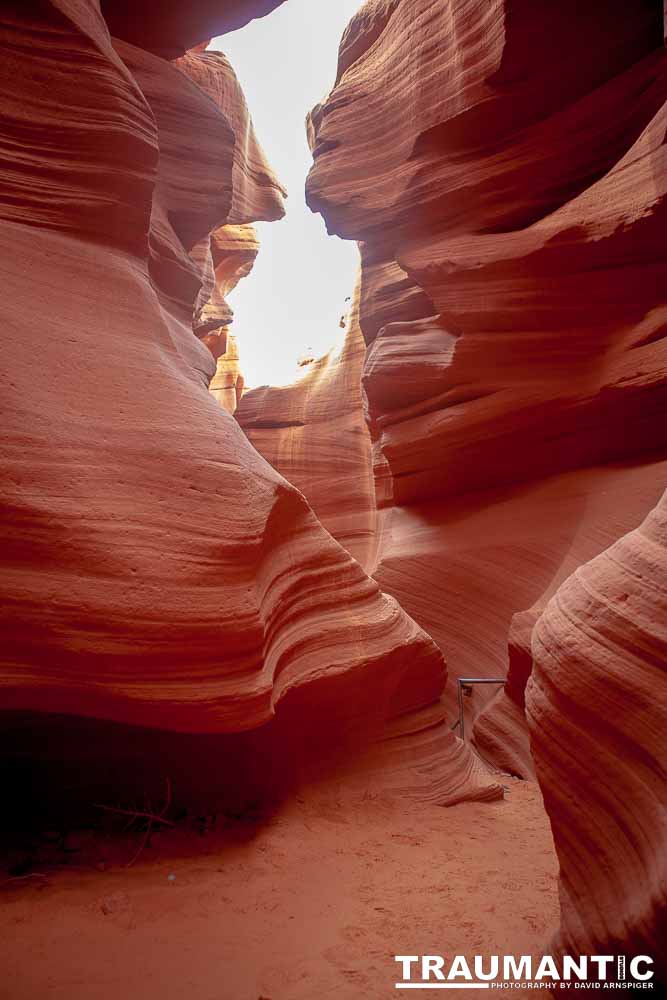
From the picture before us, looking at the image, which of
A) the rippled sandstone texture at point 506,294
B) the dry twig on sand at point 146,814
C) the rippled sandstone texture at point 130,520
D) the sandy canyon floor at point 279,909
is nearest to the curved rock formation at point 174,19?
the rippled sandstone texture at point 130,520

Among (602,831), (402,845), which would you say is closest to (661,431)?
(402,845)

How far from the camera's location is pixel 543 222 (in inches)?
348

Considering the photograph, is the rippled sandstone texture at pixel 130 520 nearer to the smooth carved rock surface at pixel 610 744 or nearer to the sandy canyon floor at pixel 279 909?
the sandy canyon floor at pixel 279 909

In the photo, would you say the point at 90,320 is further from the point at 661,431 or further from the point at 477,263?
the point at 661,431

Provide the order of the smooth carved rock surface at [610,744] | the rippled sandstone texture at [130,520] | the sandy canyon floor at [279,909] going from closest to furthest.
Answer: the smooth carved rock surface at [610,744] → the sandy canyon floor at [279,909] → the rippled sandstone texture at [130,520]

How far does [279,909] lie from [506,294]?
8.02 m

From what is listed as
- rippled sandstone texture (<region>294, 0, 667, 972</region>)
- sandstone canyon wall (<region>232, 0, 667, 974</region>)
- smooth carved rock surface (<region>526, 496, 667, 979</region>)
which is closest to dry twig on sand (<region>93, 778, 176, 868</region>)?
smooth carved rock surface (<region>526, 496, 667, 979</region>)

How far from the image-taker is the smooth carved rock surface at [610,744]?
241cm

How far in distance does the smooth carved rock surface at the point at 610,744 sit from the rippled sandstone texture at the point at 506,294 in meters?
5.08

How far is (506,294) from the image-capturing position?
360 inches

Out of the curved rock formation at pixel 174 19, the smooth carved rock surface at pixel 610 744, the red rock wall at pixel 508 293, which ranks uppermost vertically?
the curved rock formation at pixel 174 19

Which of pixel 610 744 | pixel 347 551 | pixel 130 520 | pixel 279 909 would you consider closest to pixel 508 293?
pixel 347 551

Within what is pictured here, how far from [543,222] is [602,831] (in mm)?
8199

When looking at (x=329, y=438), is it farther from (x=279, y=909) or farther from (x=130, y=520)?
(x=279, y=909)
